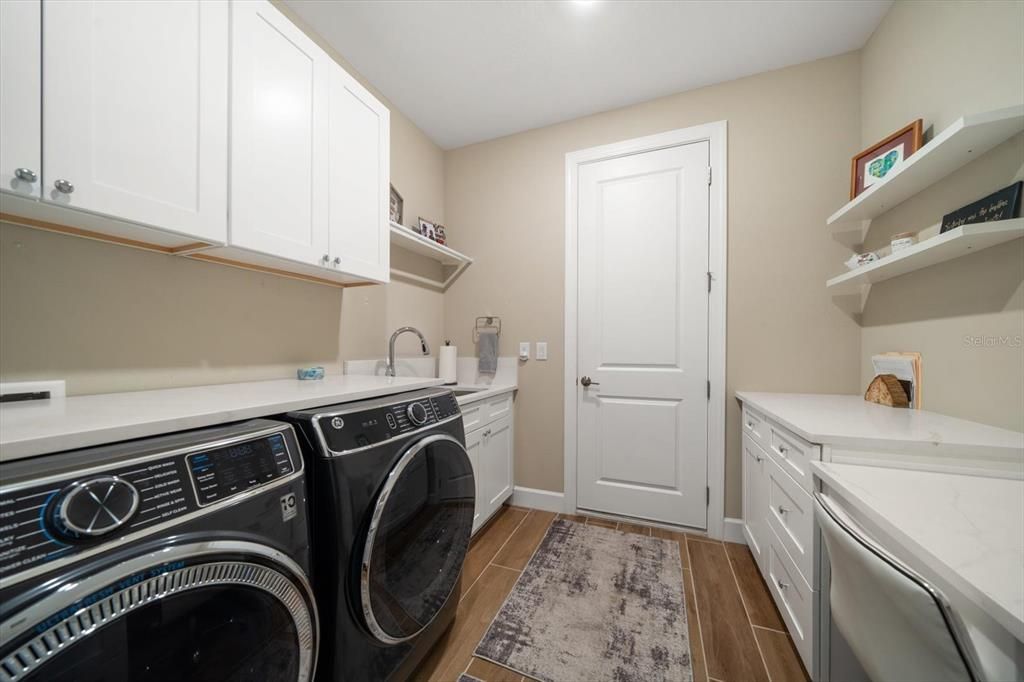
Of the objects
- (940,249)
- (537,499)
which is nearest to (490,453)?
(537,499)

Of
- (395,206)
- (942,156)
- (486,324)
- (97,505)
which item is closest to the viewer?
(97,505)

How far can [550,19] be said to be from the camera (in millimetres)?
1735

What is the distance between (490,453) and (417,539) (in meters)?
1.14

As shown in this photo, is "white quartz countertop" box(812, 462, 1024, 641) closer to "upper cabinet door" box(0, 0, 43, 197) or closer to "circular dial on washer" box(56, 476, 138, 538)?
"circular dial on washer" box(56, 476, 138, 538)

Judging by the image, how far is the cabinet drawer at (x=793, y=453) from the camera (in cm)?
114

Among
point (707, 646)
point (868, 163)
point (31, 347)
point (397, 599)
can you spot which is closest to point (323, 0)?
point (31, 347)

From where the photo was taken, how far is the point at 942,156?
3.98ft

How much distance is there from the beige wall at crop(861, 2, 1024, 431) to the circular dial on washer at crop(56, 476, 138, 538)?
2198mm

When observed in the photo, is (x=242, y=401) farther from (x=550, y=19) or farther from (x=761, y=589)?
(x=761, y=589)

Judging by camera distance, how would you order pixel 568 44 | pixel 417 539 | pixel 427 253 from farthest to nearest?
pixel 427 253, pixel 568 44, pixel 417 539

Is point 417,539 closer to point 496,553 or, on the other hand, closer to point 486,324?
point 496,553

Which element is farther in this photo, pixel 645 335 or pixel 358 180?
pixel 645 335

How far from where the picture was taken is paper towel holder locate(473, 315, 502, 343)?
2.68 metres

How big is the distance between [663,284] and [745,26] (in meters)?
1.32
